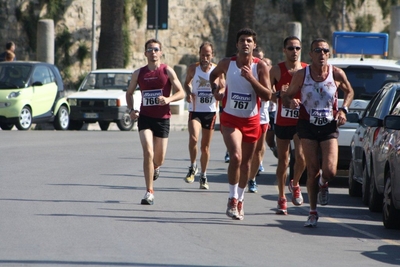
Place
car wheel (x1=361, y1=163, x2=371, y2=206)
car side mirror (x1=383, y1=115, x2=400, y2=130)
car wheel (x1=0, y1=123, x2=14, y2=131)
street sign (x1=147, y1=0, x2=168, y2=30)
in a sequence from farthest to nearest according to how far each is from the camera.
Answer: street sign (x1=147, y1=0, x2=168, y2=30)
car wheel (x1=0, y1=123, x2=14, y2=131)
car wheel (x1=361, y1=163, x2=371, y2=206)
car side mirror (x1=383, y1=115, x2=400, y2=130)

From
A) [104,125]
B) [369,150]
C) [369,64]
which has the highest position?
[369,64]

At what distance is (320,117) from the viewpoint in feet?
35.2

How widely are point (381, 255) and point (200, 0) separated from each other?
121 ft

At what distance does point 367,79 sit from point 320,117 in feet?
15.0

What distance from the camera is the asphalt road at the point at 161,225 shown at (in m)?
8.55

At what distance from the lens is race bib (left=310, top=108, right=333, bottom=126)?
10727 millimetres

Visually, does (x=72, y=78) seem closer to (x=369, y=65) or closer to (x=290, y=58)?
(x=369, y=65)

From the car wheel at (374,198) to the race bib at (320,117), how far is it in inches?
68.5

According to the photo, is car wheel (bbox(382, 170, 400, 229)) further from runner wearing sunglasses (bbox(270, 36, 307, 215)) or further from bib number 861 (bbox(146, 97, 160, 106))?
bib number 861 (bbox(146, 97, 160, 106))

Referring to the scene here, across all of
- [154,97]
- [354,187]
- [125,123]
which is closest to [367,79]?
[354,187]

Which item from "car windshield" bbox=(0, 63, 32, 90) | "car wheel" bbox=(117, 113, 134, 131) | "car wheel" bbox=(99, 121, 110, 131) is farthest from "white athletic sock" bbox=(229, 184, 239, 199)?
"car wheel" bbox=(99, 121, 110, 131)

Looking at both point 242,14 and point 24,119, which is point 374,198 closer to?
point 24,119

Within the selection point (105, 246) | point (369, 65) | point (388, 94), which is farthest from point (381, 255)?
point (369, 65)

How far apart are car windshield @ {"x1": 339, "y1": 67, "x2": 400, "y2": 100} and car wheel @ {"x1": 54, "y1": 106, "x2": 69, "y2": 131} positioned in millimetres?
14002
